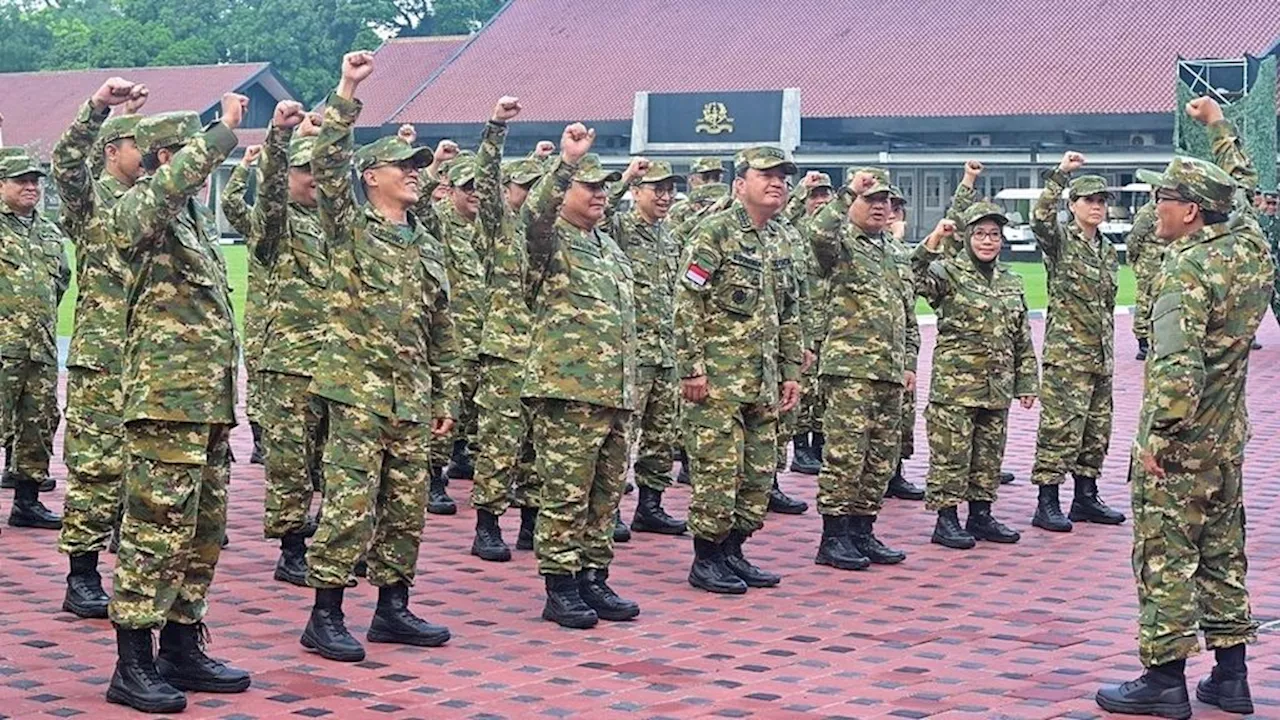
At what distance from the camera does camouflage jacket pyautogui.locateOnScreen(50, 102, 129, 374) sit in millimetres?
6898

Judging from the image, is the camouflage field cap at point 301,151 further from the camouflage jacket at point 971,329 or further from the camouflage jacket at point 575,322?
the camouflage jacket at point 971,329

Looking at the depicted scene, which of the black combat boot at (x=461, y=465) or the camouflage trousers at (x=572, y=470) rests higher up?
the camouflage trousers at (x=572, y=470)

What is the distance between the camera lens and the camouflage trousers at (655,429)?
31.5 ft

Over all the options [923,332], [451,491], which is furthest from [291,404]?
[923,332]

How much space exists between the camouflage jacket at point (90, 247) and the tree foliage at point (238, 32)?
2188 inches

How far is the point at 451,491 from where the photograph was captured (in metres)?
10.6

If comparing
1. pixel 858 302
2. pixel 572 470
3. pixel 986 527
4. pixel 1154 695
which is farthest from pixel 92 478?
pixel 986 527

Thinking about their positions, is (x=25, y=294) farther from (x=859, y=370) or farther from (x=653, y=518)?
(x=859, y=370)

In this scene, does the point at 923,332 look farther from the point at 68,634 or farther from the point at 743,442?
the point at 68,634

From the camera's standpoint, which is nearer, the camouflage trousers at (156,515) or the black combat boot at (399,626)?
the camouflage trousers at (156,515)

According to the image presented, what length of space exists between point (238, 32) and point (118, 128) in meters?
62.1

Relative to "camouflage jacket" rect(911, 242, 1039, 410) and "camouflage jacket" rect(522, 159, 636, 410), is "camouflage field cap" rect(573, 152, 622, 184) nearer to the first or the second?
"camouflage jacket" rect(522, 159, 636, 410)

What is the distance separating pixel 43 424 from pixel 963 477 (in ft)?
14.5

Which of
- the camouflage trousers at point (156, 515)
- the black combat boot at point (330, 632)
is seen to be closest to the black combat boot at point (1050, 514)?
the black combat boot at point (330, 632)
